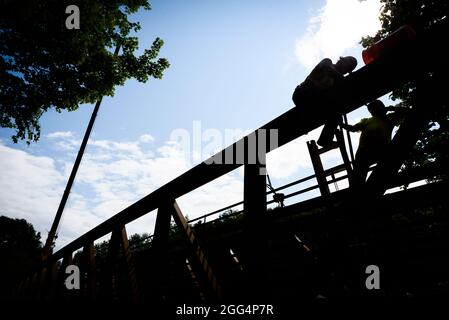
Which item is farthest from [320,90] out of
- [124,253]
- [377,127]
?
[124,253]

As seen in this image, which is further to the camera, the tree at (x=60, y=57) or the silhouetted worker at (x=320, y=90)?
the tree at (x=60, y=57)

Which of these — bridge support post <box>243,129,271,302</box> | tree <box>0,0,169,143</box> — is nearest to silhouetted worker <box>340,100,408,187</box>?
bridge support post <box>243,129,271,302</box>

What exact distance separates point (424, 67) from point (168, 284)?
6426 mm

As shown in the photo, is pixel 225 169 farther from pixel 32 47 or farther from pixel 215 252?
pixel 32 47

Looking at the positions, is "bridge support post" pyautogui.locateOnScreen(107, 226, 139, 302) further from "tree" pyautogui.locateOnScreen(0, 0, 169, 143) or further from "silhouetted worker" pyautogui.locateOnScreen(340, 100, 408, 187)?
"tree" pyautogui.locateOnScreen(0, 0, 169, 143)

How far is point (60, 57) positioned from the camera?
9.46 m

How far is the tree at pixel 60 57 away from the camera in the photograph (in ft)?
28.9

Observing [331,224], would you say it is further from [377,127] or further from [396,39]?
[377,127]

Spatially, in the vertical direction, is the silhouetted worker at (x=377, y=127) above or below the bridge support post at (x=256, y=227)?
above

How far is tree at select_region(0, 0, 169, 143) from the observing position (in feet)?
28.9

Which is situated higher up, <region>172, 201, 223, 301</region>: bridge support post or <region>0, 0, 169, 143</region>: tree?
<region>0, 0, 169, 143</region>: tree

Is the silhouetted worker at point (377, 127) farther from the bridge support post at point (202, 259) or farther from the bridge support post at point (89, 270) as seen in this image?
the bridge support post at point (89, 270)

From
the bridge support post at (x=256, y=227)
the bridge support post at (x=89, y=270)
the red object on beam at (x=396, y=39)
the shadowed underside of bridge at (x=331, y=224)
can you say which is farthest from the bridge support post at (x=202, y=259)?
the bridge support post at (x=89, y=270)

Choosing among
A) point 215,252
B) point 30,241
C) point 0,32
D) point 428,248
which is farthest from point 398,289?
point 30,241
